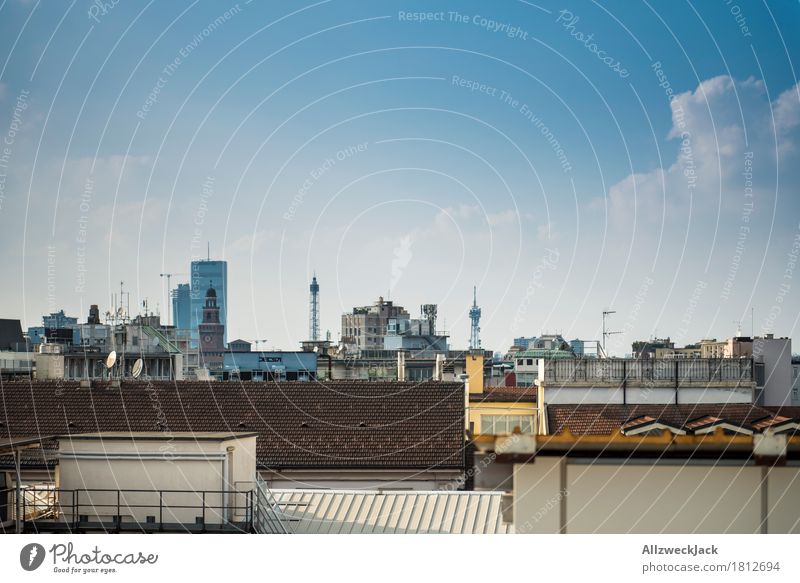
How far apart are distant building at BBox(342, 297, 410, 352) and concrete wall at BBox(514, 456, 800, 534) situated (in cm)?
4125

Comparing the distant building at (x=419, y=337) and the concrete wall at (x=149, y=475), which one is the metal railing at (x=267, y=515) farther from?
the distant building at (x=419, y=337)

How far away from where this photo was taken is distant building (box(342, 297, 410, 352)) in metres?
49.3

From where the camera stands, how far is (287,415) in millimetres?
13164

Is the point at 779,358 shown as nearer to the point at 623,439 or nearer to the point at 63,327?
the point at 623,439

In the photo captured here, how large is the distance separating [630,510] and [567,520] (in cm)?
Result: 29

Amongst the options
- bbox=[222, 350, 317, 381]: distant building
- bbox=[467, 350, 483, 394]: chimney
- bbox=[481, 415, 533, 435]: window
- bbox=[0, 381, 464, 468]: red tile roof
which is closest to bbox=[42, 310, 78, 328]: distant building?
bbox=[222, 350, 317, 381]: distant building

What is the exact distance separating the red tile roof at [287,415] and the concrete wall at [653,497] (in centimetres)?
A: 641

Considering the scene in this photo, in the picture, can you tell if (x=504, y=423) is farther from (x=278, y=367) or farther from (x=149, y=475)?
(x=278, y=367)

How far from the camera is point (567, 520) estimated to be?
5.39 meters

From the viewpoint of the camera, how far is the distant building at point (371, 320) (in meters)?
49.3

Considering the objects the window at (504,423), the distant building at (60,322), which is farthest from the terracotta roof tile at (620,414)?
the distant building at (60,322)

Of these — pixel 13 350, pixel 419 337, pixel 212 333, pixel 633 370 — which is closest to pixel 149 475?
pixel 633 370

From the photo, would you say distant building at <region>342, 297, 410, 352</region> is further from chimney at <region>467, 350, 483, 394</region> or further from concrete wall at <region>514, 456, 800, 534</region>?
concrete wall at <region>514, 456, 800, 534</region>
